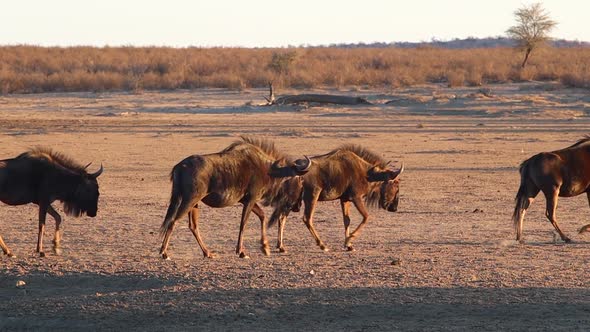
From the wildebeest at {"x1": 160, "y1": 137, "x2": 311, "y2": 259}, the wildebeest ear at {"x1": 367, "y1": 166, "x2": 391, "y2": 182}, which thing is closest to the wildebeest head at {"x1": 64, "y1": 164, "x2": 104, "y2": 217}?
the wildebeest at {"x1": 160, "y1": 137, "x2": 311, "y2": 259}

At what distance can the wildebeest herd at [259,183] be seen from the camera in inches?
445

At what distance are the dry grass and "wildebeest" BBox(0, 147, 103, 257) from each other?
3197 centimetres

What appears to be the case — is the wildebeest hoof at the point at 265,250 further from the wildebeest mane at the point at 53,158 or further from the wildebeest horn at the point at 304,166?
the wildebeest mane at the point at 53,158

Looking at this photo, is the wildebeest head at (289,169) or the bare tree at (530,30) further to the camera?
the bare tree at (530,30)

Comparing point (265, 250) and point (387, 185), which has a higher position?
point (387, 185)

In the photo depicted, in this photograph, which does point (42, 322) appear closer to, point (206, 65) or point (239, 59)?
point (206, 65)

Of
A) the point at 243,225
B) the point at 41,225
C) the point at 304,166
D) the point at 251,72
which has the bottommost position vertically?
the point at 251,72

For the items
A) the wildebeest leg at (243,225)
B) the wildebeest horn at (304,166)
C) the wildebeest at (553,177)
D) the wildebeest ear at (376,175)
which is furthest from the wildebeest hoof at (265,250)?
the wildebeest at (553,177)

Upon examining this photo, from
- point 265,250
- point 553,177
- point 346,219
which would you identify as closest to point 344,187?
point 346,219

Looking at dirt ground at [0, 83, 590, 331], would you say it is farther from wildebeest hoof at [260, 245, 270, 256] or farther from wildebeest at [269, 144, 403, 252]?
wildebeest at [269, 144, 403, 252]

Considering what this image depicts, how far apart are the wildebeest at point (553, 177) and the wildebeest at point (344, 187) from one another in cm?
149

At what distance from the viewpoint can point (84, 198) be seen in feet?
40.0

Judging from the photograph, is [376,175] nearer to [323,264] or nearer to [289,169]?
[289,169]

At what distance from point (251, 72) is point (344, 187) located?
4019cm
